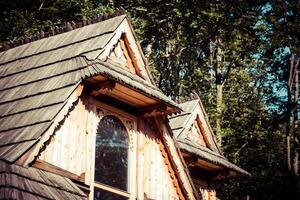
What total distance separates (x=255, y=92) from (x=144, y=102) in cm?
2312

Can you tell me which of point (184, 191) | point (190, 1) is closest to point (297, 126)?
point (190, 1)

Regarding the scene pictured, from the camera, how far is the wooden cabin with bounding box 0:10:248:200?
775 centimetres

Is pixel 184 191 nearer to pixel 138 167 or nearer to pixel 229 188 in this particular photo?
pixel 138 167

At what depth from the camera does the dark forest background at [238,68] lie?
23.5 meters

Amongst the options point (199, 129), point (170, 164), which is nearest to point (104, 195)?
point (170, 164)

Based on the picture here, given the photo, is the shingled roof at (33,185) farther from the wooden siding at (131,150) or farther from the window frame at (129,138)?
the window frame at (129,138)

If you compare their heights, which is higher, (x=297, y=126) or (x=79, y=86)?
(x=297, y=126)

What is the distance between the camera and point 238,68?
105ft

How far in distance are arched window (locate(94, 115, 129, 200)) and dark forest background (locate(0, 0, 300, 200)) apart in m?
11.8

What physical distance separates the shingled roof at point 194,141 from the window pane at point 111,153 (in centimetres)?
289

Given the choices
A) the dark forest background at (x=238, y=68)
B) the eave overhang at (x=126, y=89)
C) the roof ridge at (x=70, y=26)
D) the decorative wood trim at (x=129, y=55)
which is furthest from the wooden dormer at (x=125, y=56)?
the dark forest background at (x=238, y=68)

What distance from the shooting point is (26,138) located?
301 inches

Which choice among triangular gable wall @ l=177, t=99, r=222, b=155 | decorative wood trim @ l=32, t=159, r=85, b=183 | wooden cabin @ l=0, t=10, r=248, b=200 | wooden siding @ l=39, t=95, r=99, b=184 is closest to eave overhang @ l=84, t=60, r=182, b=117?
wooden cabin @ l=0, t=10, r=248, b=200

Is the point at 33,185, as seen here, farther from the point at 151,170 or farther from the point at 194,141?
the point at 194,141
